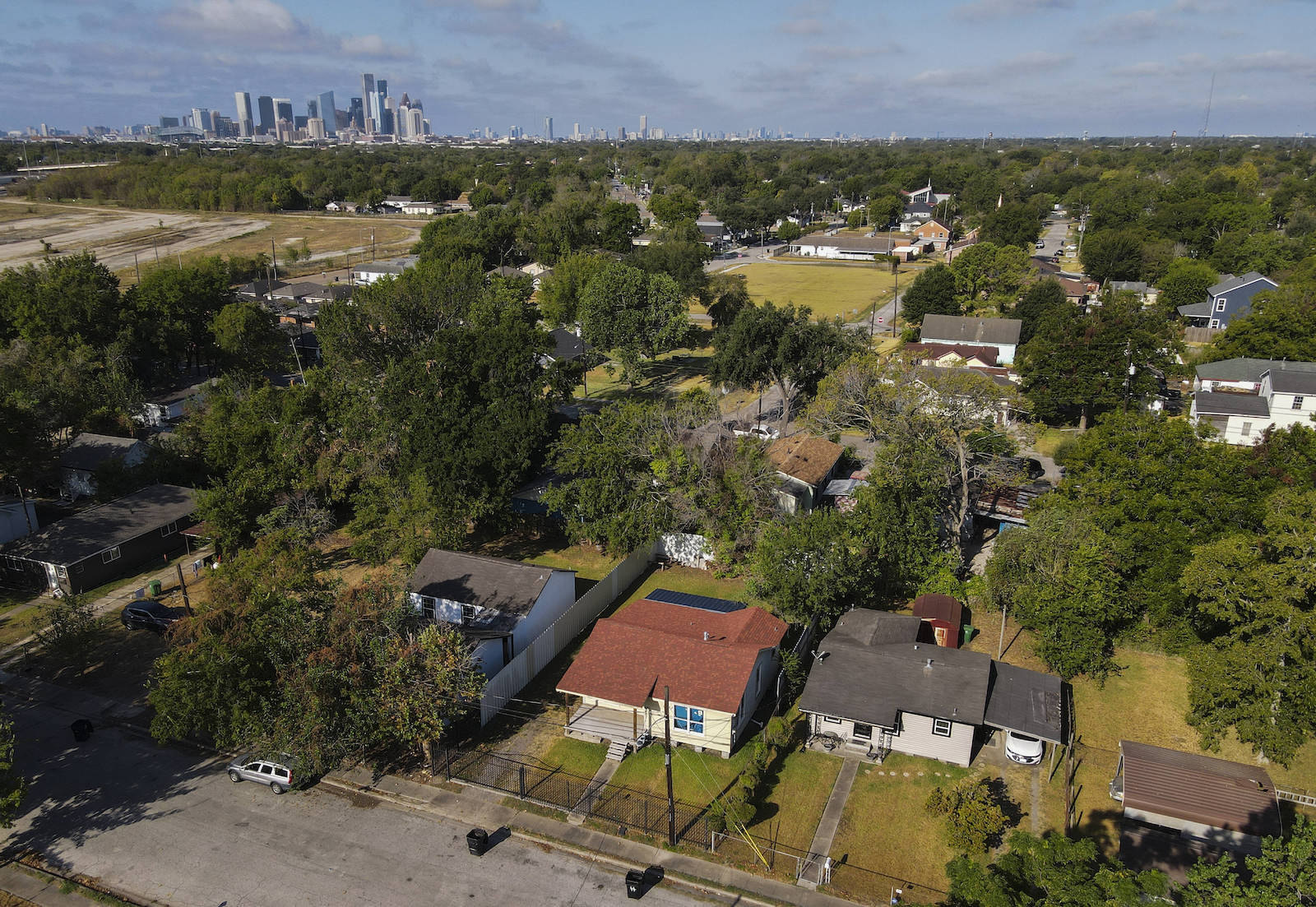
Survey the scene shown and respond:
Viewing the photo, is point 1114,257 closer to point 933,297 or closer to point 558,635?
point 933,297

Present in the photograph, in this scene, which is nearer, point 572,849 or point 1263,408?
point 572,849

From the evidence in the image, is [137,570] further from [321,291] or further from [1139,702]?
[321,291]

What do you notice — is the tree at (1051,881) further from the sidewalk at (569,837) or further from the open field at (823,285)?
the open field at (823,285)

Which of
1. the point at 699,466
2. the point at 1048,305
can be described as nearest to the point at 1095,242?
the point at 1048,305

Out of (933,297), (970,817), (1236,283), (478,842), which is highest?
(1236,283)

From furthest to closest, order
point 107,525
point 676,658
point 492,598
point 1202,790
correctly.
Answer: point 107,525 < point 492,598 < point 676,658 < point 1202,790

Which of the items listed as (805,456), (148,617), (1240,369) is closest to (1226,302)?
(1240,369)

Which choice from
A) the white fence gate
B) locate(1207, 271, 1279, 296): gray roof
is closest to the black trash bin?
the white fence gate

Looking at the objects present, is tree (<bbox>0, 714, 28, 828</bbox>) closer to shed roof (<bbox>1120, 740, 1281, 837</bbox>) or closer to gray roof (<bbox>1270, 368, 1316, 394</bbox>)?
shed roof (<bbox>1120, 740, 1281, 837</bbox>)
